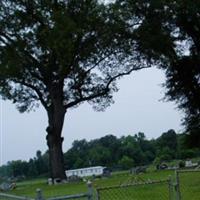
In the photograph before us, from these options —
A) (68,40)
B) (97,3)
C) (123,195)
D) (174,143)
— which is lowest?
(123,195)

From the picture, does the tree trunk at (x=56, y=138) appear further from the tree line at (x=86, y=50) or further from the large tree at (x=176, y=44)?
the large tree at (x=176, y=44)

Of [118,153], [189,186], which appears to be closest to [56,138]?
[118,153]

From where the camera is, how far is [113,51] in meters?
38.6

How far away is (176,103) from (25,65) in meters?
11.3

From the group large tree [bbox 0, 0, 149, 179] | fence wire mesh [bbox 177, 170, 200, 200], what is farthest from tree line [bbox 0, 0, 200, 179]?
fence wire mesh [bbox 177, 170, 200, 200]

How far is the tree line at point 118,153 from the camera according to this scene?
145 feet

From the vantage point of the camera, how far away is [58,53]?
35062mm

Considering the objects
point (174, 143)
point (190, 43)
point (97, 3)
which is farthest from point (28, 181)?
point (174, 143)

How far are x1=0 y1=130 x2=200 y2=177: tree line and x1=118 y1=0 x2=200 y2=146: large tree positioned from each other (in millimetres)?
3659

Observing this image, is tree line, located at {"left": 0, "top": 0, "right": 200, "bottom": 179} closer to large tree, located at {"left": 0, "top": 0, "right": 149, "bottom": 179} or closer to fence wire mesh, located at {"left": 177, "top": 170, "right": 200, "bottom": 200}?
large tree, located at {"left": 0, "top": 0, "right": 149, "bottom": 179}

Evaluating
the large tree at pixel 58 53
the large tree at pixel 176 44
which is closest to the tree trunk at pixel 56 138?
the large tree at pixel 58 53

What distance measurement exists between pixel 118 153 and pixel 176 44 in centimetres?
1571

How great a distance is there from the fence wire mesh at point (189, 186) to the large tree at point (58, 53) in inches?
700

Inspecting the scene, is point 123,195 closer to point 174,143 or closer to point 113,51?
point 113,51
